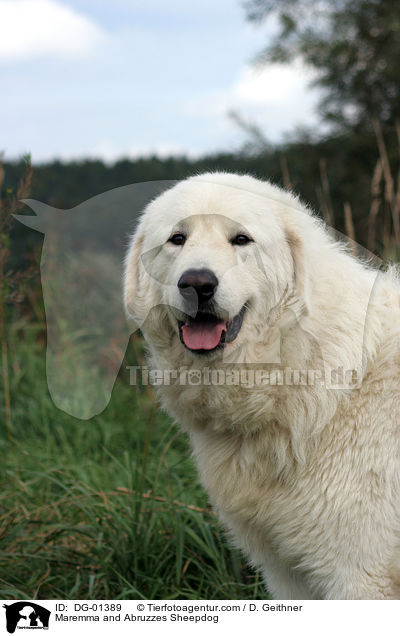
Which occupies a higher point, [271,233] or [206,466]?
[271,233]

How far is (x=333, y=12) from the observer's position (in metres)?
8.31

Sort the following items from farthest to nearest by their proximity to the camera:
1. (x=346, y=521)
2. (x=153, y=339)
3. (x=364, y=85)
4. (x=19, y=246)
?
(x=364, y=85) < (x=19, y=246) < (x=153, y=339) < (x=346, y=521)

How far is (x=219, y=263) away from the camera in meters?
1.93

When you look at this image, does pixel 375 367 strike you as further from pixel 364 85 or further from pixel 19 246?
pixel 364 85

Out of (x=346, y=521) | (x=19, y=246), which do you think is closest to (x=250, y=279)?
(x=346, y=521)

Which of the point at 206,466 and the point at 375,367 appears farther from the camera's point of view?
the point at 206,466

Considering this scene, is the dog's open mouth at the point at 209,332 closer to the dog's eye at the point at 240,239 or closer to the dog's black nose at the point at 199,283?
the dog's black nose at the point at 199,283

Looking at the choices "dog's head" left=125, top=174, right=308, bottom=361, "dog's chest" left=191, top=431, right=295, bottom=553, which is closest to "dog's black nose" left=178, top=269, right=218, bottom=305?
"dog's head" left=125, top=174, right=308, bottom=361

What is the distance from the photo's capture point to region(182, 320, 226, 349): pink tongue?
2031 millimetres

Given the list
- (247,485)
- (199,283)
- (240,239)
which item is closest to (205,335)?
(199,283)

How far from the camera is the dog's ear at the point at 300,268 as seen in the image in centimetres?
209

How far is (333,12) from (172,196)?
24.6 feet
